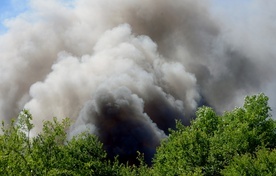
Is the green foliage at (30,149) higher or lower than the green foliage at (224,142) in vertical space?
lower

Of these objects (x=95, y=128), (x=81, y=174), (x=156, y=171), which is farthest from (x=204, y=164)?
(x=95, y=128)

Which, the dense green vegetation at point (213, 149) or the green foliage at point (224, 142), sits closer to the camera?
the dense green vegetation at point (213, 149)

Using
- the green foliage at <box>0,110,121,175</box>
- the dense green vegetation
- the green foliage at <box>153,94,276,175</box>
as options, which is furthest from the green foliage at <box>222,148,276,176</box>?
the green foliage at <box>0,110,121,175</box>

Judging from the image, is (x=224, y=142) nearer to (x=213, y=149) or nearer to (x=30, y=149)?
(x=213, y=149)

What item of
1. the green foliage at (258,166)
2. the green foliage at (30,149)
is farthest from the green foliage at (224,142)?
the green foliage at (30,149)

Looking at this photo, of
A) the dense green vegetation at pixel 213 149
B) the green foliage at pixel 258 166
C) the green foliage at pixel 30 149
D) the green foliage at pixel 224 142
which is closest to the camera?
the green foliage at pixel 30 149

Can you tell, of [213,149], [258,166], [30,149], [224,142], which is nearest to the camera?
[30,149]

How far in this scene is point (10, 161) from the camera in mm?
24016

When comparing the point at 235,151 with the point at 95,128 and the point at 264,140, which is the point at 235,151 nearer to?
the point at 264,140

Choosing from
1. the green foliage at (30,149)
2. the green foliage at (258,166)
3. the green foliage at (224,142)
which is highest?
the green foliage at (224,142)

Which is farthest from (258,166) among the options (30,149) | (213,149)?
(30,149)

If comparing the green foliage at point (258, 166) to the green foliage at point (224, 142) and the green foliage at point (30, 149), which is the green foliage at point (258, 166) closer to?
the green foliage at point (224, 142)

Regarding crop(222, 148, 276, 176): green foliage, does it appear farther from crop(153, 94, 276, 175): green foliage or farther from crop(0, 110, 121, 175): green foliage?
crop(0, 110, 121, 175): green foliage

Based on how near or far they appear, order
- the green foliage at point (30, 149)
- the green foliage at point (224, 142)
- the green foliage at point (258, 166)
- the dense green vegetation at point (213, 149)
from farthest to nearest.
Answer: the green foliage at point (224, 142) → the dense green vegetation at point (213, 149) → the green foliage at point (258, 166) → the green foliage at point (30, 149)
